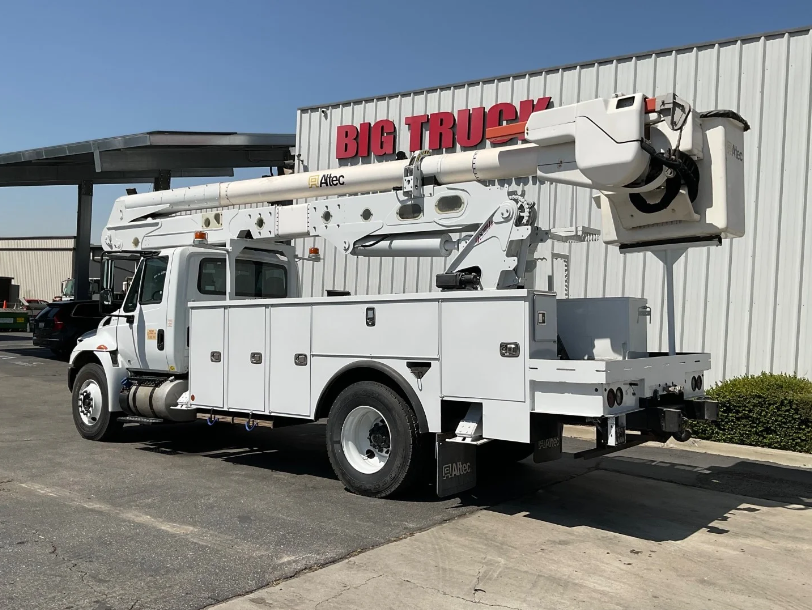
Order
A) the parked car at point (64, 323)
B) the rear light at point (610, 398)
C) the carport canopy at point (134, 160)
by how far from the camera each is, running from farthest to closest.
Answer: the parked car at point (64, 323)
the carport canopy at point (134, 160)
the rear light at point (610, 398)

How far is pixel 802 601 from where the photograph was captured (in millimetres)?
4844

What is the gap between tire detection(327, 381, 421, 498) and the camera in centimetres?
672

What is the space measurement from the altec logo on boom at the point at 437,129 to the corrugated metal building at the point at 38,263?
39.9 metres

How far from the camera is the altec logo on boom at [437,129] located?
44.2 ft

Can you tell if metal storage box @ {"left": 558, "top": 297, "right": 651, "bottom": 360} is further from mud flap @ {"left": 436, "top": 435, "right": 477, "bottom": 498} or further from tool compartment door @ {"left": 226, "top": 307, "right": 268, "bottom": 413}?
tool compartment door @ {"left": 226, "top": 307, "right": 268, "bottom": 413}

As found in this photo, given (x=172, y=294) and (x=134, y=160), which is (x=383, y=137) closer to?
(x=172, y=294)

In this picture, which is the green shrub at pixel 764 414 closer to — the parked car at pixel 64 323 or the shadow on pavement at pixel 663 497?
the shadow on pavement at pixel 663 497

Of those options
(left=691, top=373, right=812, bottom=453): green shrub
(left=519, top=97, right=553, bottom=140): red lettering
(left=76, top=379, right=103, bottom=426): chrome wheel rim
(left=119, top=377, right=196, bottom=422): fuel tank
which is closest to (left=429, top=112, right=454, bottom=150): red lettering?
(left=519, top=97, right=553, bottom=140): red lettering

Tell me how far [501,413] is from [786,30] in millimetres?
8630

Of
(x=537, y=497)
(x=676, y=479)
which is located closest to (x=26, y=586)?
(x=537, y=497)

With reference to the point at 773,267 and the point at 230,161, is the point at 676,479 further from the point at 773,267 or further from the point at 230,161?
the point at 230,161

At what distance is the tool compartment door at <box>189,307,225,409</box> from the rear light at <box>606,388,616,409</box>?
14.8 feet

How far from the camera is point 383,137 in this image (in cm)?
1516

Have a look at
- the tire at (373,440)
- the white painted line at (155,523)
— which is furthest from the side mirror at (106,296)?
the tire at (373,440)
